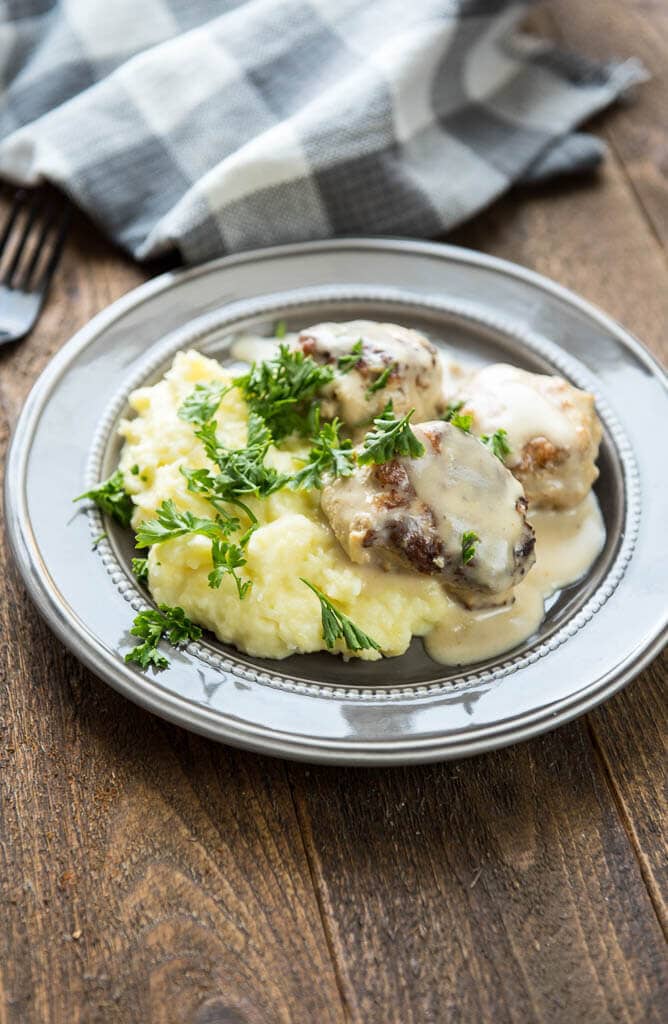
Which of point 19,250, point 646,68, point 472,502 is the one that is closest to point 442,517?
point 472,502

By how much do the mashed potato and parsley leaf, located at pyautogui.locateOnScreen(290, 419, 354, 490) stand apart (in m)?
0.10

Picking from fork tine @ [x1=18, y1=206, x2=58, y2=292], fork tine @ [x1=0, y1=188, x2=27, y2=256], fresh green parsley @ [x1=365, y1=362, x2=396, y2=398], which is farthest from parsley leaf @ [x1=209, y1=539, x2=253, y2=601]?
fork tine @ [x1=0, y1=188, x2=27, y2=256]

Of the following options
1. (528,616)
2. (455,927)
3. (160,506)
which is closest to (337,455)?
(160,506)

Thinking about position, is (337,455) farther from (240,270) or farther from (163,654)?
(240,270)

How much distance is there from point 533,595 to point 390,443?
2.71ft

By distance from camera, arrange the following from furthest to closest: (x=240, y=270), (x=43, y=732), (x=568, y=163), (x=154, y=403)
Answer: (x=568, y=163) → (x=240, y=270) → (x=154, y=403) → (x=43, y=732)

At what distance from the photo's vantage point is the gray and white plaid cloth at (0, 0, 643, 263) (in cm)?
514

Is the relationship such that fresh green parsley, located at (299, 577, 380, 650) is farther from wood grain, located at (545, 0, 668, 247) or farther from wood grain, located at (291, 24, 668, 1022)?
wood grain, located at (545, 0, 668, 247)

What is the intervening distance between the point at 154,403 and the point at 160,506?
0.57 m

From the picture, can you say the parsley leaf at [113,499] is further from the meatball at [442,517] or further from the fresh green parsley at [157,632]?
Answer: the meatball at [442,517]

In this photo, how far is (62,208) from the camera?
5355 mm

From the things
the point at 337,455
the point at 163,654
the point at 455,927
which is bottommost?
the point at 455,927

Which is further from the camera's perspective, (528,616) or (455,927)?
(528,616)

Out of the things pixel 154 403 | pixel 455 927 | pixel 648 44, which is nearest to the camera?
pixel 455 927
